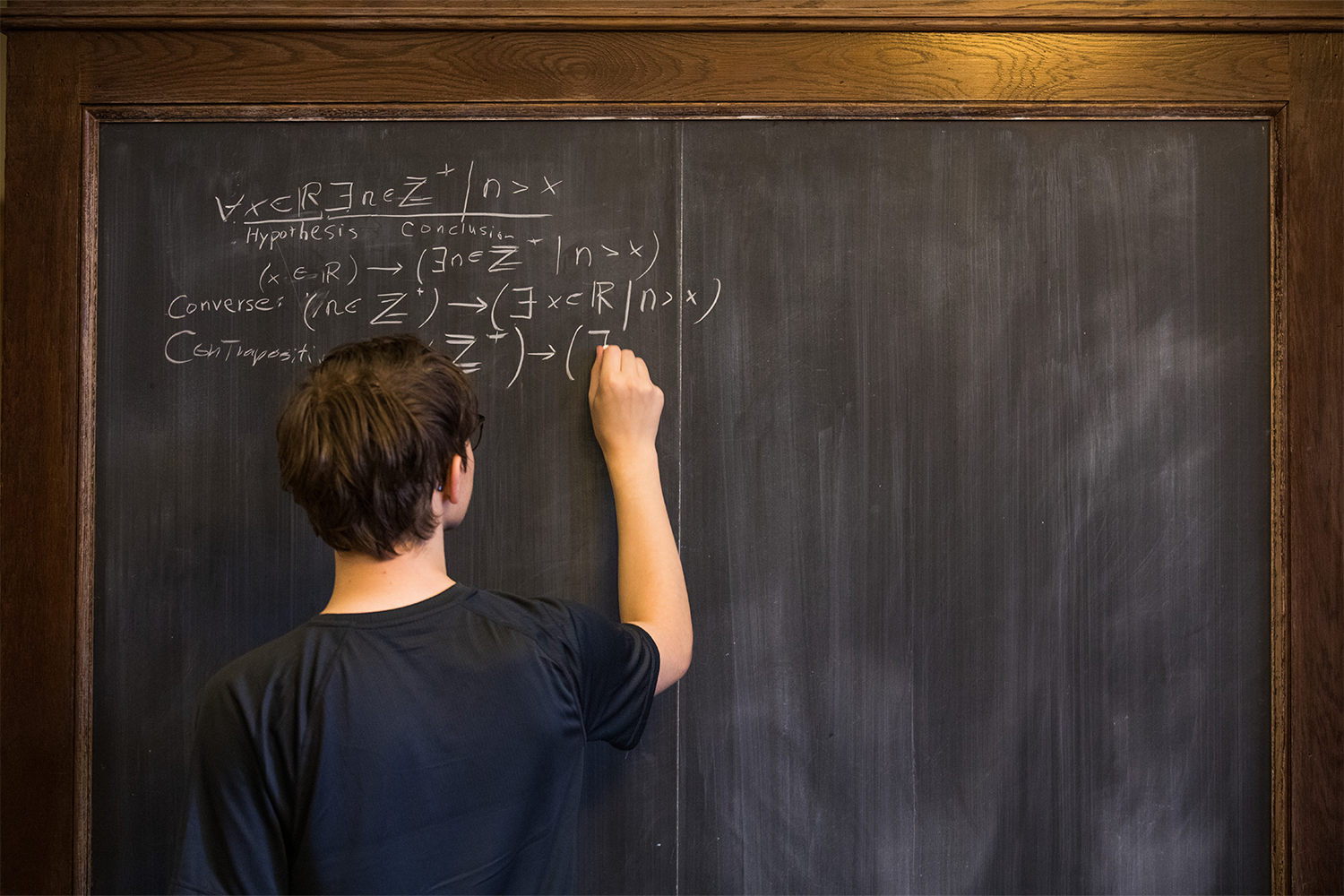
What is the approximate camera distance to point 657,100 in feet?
4.38

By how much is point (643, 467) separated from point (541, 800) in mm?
535

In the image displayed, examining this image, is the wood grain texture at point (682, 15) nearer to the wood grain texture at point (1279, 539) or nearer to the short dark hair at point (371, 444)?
the wood grain texture at point (1279, 539)

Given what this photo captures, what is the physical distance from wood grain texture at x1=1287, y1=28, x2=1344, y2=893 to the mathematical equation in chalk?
101 centimetres

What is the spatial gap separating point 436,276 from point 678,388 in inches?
17.8

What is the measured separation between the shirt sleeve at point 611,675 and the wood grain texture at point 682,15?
99 centimetres

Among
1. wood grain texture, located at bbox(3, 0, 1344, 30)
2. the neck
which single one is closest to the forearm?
the neck

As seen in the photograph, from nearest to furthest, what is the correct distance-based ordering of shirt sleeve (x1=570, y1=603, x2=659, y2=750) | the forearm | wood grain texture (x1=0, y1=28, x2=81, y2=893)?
shirt sleeve (x1=570, y1=603, x2=659, y2=750)
the forearm
wood grain texture (x1=0, y1=28, x2=81, y2=893)

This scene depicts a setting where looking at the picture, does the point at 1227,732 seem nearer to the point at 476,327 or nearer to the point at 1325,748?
the point at 1325,748

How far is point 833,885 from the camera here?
52.7 inches

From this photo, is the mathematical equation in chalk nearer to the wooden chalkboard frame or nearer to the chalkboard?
the chalkboard

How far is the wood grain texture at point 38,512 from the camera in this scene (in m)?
1.31

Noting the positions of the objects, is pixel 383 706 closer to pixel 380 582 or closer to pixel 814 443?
pixel 380 582

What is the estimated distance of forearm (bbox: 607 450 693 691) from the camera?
1.14 metres

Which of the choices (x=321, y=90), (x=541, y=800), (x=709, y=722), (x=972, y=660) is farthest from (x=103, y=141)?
(x=972, y=660)
